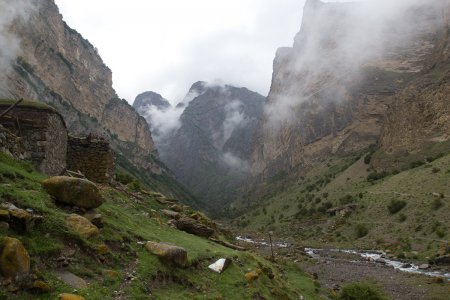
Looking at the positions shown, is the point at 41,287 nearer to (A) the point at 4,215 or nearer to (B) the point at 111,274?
(A) the point at 4,215

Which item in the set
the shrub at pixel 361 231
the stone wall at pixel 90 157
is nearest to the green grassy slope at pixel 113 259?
the stone wall at pixel 90 157

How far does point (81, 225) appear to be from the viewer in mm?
10977

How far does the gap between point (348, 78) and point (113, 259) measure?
483ft

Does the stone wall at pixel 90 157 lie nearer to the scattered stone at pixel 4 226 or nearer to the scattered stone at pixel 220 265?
the scattered stone at pixel 220 265

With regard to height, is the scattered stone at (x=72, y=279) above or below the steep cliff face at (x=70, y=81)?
below

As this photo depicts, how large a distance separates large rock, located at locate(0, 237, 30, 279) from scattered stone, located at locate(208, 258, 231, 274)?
24.2 ft

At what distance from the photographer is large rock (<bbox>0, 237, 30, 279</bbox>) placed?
784cm

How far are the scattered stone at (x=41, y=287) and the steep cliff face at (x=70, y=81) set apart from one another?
3221 inches

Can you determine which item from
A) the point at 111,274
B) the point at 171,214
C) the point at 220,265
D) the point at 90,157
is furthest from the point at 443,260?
the point at 111,274

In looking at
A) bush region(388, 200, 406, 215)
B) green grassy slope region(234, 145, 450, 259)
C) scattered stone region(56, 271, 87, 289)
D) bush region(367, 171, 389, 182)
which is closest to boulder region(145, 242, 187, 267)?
scattered stone region(56, 271, 87, 289)

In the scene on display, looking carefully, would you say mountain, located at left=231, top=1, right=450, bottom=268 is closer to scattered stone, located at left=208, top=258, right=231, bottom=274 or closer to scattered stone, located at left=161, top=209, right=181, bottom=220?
scattered stone, located at left=161, top=209, right=181, bottom=220

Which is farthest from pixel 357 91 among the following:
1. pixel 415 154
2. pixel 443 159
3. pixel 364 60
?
pixel 443 159

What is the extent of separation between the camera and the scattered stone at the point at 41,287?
8000 mm

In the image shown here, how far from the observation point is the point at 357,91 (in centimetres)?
13775
